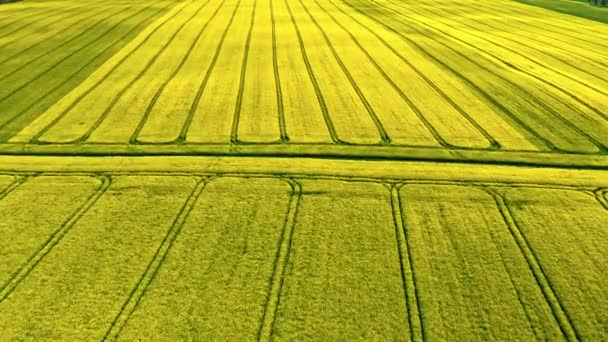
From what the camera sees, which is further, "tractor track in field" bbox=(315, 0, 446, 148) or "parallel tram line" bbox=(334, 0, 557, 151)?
"parallel tram line" bbox=(334, 0, 557, 151)

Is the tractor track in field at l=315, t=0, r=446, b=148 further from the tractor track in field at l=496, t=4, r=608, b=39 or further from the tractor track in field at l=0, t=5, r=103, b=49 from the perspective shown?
the tractor track in field at l=0, t=5, r=103, b=49

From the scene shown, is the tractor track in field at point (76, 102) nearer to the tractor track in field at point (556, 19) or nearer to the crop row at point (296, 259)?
the crop row at point (296, 259)

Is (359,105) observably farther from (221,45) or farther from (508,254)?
(221,45)

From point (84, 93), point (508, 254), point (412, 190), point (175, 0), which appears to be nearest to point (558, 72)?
point (412, 190)

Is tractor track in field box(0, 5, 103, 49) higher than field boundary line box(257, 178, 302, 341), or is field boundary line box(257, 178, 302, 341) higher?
tractor track in field box(0, 5, 103, 49)

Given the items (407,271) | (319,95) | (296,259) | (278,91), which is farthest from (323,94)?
(407,271)

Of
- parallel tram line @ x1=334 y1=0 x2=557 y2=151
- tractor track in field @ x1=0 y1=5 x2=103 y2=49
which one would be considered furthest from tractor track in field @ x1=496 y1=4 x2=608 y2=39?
tractor track in field @ x1=0 y1=5 x2=103 y2=49

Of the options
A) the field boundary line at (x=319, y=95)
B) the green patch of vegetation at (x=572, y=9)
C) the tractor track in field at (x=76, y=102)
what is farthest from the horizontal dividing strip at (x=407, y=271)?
the green patch of vegetation at (x=572, y=9)

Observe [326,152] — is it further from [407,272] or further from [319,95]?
[407,272]
